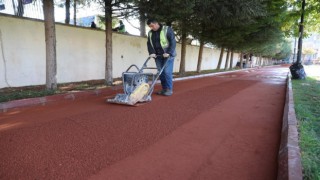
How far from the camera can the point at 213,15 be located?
38.4 feet

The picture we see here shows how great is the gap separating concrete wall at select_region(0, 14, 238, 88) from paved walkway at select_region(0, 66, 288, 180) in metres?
3.28

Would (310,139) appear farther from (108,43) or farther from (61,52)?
(61,52)

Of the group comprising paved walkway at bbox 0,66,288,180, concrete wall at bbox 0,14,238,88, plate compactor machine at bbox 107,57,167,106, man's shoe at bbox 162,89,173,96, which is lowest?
paved walkway at bbox 0,66,288,180

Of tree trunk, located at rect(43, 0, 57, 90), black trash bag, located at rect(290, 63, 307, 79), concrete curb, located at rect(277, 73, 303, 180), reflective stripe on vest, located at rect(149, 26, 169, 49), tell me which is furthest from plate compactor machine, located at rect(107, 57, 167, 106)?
black trash bag, located at rect(290, 63, 307, 79)

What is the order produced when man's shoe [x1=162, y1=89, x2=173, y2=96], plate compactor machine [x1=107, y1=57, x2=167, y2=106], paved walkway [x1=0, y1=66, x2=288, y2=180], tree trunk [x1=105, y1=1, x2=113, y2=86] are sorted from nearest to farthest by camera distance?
1. paved walkway [x1=0, y1=66, x2=288, y2=180]
2. plate compactor machine [x1=107, y1=57, x2=167, y2=106]
3. man's shoe [x1=162, y1=89, x2=173, y2=96]
4. tree trunk [x1=105, y1=1, x2=113, y2=86]

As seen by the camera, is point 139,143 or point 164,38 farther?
point 164,38

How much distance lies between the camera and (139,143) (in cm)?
329

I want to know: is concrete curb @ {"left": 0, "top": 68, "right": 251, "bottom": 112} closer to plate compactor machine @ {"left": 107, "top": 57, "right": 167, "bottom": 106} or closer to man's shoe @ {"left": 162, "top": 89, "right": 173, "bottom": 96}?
plate compactor machine @ {"left": 107, "top": 57, "right": 167, "bottom": 106}

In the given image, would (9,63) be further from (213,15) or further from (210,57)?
(210,57)

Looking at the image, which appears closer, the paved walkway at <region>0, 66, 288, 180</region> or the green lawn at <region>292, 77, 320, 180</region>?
the green lawn at <region>292, 77, 320, 180</region>

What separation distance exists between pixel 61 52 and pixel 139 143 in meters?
7.34

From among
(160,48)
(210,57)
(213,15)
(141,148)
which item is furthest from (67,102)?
(210,57)

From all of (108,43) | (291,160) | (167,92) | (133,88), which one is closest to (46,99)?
(133,88)

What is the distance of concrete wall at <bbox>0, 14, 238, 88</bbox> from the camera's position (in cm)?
762
